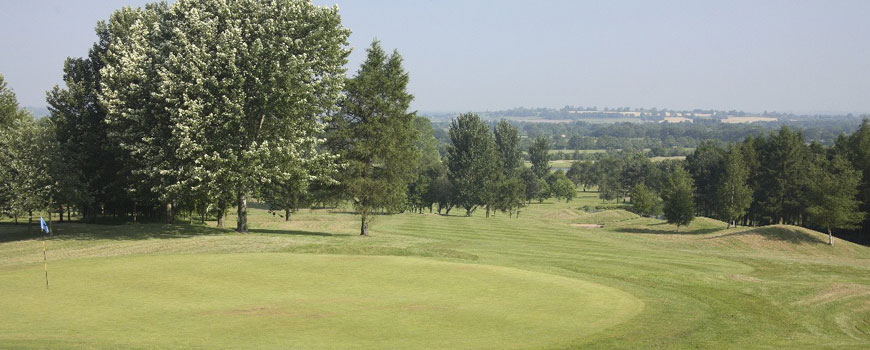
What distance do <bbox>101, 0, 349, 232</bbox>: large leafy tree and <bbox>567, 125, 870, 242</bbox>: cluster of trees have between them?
57.5 metres

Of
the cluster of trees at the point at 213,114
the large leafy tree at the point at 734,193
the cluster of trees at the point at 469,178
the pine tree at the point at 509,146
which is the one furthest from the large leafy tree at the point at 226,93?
the pine tree at the point at 509,146

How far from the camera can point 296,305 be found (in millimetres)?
24484

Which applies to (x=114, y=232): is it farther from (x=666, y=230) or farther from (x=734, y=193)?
(x=734, y=193)

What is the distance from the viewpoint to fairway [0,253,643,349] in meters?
19.9

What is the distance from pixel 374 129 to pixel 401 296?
2525 cm

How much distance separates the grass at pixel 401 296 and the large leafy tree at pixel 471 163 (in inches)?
2561

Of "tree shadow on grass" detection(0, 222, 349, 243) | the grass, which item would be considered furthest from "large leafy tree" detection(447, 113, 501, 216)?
"tree shadow on grass" detection(0, 222, 349, 243)

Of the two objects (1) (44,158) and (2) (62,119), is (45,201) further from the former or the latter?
(2) (62,119)

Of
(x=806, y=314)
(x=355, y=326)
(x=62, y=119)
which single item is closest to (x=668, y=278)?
(x=806, y=314)

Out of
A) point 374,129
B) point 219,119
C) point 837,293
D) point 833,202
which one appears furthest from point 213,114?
point 833,202

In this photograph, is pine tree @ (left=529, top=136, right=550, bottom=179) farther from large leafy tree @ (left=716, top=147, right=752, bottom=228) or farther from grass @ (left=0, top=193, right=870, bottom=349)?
grass @ (left=0, top=193, right=870, bottom=349)

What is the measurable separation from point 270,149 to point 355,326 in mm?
24995

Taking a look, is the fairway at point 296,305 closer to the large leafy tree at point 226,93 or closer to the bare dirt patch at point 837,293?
the large leafy tree at point 226,93

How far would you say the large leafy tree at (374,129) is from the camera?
162 ft
